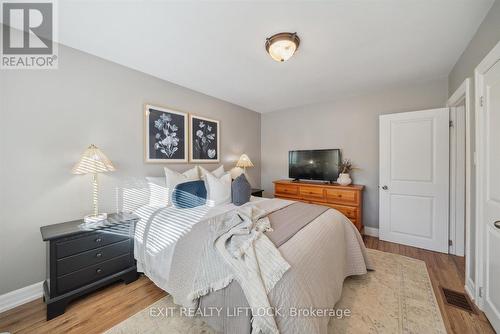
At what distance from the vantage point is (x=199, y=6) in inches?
58.2

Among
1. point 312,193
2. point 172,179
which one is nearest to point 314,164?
point 312,193

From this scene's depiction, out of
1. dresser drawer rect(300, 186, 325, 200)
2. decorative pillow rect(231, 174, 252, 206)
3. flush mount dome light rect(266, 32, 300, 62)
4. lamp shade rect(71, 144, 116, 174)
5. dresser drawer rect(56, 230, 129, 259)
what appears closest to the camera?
dresser drawer rect(56, 230, 129, 259)

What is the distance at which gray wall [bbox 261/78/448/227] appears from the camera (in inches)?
118

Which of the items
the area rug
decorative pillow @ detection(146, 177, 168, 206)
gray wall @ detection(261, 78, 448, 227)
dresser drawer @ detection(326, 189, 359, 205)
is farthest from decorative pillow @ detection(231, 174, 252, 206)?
gray wall @ detection(261, 78, 448, 227)

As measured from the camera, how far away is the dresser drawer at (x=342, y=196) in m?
3.08

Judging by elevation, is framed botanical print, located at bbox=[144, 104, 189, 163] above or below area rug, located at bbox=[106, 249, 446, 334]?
above

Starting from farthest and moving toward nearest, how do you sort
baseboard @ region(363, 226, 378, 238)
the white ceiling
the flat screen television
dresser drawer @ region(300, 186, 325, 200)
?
the flat screen television
dresser drawer @ region(300, 186, 325, 200)
baseboard @ region(363, 226, 378, 238)
the white ceiling

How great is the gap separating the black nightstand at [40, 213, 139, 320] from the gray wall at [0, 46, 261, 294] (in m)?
0.22

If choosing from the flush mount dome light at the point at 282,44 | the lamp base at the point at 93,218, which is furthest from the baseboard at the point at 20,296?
the flush mount dome light at the point at 282,44

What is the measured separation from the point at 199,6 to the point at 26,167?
6.98ft

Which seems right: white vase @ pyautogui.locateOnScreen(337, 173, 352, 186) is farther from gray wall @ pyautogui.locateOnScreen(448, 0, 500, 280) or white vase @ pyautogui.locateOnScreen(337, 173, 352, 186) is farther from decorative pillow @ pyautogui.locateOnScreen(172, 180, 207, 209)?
decorative pillow @ pyautogui.locateOnScreen(172, 180, 207, 209)

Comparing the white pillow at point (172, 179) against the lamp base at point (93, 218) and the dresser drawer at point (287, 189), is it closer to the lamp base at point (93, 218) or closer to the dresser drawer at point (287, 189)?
the lamp base at point (93, 218)

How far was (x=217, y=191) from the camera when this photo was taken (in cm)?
251

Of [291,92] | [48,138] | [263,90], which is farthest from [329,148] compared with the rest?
[48,138]
